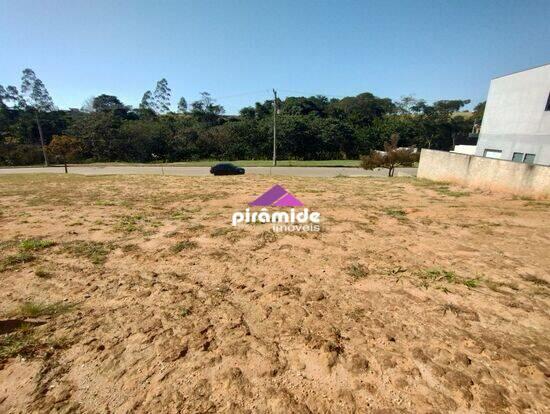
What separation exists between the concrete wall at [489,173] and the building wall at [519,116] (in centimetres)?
365

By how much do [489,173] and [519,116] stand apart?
542cm

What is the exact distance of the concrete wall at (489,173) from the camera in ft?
31.9

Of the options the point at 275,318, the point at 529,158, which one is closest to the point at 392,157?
the point at 529,158

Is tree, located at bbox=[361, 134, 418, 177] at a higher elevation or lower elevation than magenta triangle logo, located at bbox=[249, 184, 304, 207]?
higher

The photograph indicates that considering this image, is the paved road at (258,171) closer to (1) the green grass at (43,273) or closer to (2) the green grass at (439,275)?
(2) the green grass at (439,275)

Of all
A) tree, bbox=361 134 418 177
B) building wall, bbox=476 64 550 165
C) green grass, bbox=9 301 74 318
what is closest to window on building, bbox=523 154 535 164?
building wall, bbox=476 64 550 165

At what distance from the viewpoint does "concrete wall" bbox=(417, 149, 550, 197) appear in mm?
9719

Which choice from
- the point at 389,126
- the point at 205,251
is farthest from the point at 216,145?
the point at 205,251

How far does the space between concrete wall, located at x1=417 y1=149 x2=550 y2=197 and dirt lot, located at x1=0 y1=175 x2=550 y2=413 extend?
131 inches

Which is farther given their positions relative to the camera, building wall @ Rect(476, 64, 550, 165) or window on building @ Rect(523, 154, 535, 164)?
window on building @ Rect(523, 154, 535, 164)

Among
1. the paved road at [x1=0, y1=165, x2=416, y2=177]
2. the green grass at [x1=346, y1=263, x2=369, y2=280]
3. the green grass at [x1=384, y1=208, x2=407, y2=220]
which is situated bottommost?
the paved road at [x1=0, y1=165, x2=416, y2=177]

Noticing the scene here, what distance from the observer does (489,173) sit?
37.1 ft

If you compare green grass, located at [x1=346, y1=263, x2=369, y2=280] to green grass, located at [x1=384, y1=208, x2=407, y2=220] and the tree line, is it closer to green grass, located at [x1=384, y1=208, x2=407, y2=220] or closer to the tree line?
green grass, located at [x1=384, y1=208, x2=407, y2=220]

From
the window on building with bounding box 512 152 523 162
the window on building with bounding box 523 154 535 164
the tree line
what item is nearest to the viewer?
the window on building with bounding box 523 154 535 164
